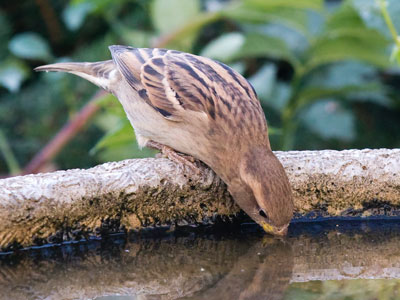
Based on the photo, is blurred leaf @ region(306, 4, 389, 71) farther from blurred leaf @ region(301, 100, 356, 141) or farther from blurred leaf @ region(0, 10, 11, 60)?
blurred leaf @ region(0, 10, 11, 60)

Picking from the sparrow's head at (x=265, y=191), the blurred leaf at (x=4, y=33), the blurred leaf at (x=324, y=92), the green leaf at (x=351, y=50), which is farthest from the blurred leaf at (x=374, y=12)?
the blurred leaf at (x=4, y=33)

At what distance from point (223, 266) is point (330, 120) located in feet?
7.61

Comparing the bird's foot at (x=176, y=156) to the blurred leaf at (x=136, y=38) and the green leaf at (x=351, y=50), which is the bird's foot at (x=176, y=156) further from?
the green leaf at (x=351, y=50)

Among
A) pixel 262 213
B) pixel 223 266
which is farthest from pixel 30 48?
pixel 223 266

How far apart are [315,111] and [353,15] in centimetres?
91

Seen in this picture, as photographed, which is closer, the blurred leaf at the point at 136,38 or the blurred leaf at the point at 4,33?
the blurred leaf at the point at 136,38

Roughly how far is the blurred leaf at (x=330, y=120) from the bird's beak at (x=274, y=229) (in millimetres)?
1877

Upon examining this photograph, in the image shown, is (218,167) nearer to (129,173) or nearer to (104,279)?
(129,173)

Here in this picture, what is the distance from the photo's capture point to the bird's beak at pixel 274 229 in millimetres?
2381

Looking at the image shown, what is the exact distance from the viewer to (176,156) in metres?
2.63

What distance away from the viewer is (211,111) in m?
2.67

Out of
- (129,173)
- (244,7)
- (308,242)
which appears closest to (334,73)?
(244,7)

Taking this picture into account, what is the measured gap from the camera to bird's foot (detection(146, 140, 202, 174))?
8.10 ft

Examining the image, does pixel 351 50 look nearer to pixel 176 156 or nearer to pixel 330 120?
pixel 330 120
